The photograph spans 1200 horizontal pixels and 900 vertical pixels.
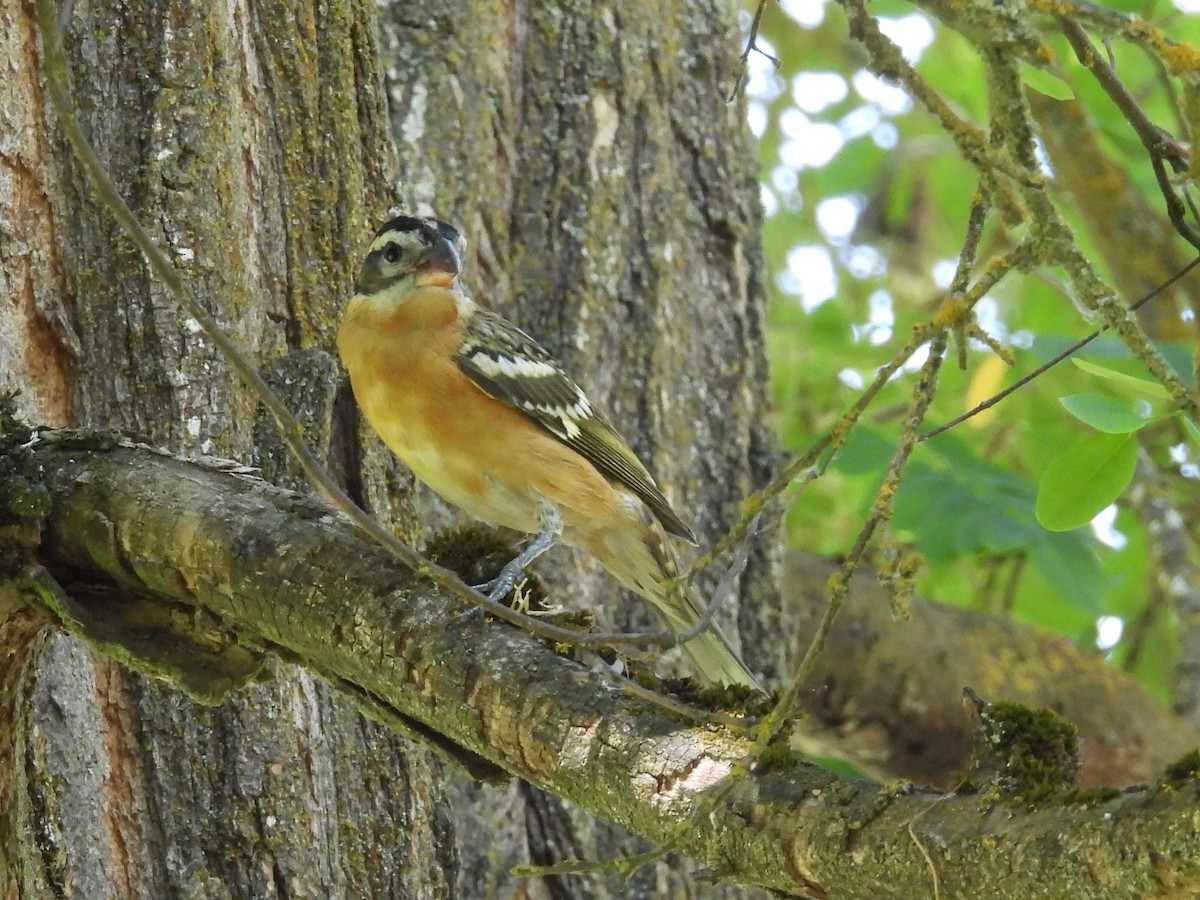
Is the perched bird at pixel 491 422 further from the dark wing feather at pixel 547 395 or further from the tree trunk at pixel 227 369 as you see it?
the tree trunk at pixel 227 369

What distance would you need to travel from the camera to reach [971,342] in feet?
24.2

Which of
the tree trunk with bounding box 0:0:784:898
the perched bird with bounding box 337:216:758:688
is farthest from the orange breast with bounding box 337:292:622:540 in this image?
the tree trunk with bounding box 0:0:784:898

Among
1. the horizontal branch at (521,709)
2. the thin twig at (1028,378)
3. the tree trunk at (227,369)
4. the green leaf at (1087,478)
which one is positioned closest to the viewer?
the horizontal branch at (521,709)

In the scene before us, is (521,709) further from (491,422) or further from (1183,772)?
(491,422)

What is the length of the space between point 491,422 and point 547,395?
23 centimetres

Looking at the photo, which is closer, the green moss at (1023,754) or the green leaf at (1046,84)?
the green moss at (1023,754)

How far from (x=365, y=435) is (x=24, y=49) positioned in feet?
4.19

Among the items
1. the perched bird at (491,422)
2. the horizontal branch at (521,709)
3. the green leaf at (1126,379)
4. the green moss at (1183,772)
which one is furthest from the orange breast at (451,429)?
the green moss at (1183,772)

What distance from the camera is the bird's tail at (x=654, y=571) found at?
4.44 meters

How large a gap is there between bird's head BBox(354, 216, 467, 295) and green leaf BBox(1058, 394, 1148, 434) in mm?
2025

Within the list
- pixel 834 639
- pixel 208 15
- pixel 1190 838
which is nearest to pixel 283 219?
pixel 208 15

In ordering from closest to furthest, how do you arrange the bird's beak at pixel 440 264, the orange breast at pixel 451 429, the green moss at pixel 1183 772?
1. the green moss at pixel 1183 772
2. the orange breast at pixel 451 429
3. the bird's beak at pixel 440 264

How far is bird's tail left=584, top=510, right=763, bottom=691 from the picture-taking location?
4438 mm

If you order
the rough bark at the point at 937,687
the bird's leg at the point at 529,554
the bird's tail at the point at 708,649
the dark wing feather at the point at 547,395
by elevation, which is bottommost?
the rough bark at the point at 937,687
